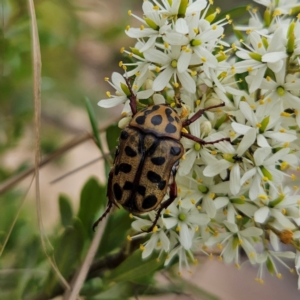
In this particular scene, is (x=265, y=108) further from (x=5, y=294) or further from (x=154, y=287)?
(x=5, y=294)

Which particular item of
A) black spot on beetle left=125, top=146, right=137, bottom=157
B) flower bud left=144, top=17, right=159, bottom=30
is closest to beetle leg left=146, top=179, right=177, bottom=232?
black spot on beetle left=125, top=146, right=137, bottom=157

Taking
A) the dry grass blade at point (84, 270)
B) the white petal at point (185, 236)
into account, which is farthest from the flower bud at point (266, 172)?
the dry grass blade at point (84, 270)

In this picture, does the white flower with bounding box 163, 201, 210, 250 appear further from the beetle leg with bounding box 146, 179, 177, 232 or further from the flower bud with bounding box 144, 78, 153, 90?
the flower bud with bounding box 144, 78, 153, 90

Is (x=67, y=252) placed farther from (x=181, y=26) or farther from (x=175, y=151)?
(x=181, y=26)

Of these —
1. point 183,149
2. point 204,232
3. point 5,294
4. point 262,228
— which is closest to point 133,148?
point 183,149

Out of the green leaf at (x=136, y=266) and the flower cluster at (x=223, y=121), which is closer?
the flower cluster at (x=223, y=121)

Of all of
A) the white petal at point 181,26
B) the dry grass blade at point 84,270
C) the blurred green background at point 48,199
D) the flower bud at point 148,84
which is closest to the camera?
the white petal at point 181,26

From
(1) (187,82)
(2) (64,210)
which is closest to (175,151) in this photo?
(1) (187,82)

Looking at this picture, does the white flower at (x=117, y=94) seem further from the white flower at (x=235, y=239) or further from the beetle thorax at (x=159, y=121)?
the white flower at (x=235, y=239)
